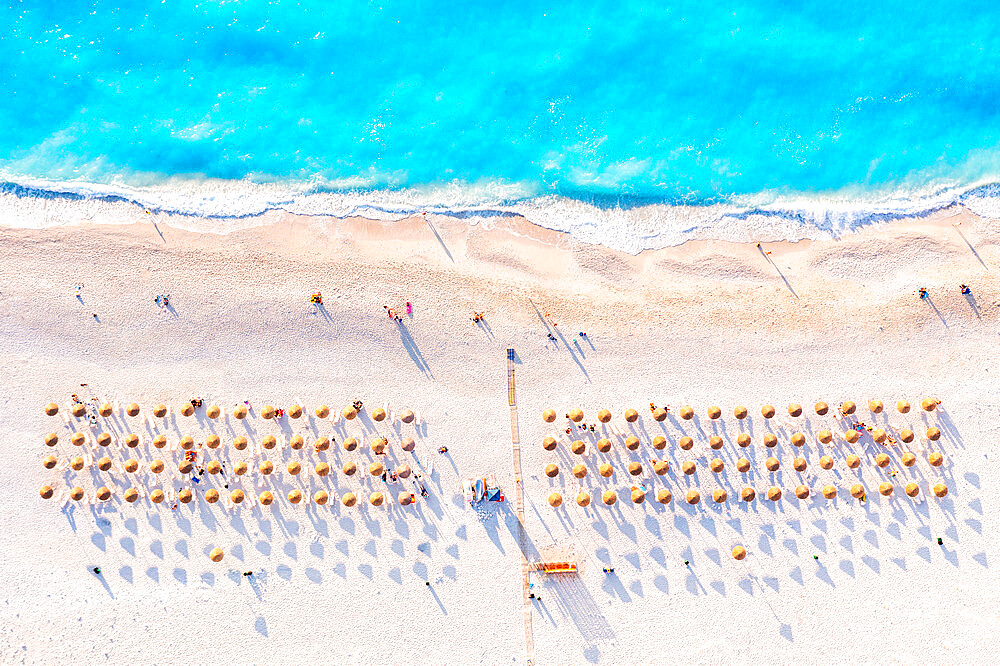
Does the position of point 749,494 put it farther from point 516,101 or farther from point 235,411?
point 235,411

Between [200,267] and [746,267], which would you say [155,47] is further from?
[746,267]

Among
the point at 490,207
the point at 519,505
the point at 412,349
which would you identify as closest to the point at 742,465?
the point at 519,505

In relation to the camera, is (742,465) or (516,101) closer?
(742,465)

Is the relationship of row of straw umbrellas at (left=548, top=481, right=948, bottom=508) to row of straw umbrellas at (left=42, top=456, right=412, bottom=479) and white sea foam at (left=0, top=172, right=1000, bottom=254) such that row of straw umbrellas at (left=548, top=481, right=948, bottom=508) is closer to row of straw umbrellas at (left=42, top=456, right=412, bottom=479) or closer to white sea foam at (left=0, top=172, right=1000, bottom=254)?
row of straw umbrellas at (left=42, top=456, right=412, bottom=479)

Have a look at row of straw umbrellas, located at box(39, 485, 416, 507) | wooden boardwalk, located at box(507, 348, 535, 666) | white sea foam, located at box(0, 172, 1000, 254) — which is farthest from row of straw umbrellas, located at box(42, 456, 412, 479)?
white sea foam, located at box(0, 172, 1000, 254)

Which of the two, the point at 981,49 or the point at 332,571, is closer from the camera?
the point at 332,571

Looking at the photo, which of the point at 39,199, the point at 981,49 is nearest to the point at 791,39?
the point at 981,49
